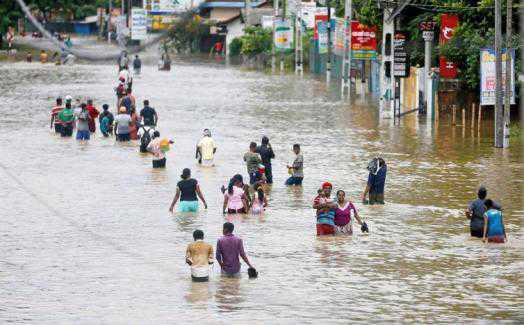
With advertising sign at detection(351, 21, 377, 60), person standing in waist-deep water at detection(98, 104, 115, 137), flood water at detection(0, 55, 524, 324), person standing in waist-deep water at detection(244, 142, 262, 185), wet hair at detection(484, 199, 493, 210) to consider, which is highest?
advertising sign at detection(351, 21, 377, 60)

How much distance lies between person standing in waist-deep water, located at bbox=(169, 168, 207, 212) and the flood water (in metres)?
0.24

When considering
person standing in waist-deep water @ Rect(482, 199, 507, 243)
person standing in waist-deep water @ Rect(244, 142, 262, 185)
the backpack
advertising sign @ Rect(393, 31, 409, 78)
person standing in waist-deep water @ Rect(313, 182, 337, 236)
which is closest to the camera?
person standing in waist-deep water @ Rect(482, 199, 507, 243)

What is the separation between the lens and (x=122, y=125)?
3972 centimetres

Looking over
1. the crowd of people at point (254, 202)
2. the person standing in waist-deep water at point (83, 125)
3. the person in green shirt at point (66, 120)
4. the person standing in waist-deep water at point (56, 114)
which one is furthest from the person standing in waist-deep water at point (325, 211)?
the person standing in waist-deep water at point (56, 114)

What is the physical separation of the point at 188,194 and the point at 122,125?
1433 centimetres

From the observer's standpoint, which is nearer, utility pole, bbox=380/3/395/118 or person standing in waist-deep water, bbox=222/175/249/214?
person standing in waist-deep water, bbox=222/175/249/214

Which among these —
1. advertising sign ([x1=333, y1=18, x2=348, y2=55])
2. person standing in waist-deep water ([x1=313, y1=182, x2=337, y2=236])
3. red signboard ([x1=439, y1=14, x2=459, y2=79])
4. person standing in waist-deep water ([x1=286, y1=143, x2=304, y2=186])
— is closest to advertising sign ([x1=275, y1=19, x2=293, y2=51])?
advertising sign ([x1=333, y1=18, x2=348, y2=55])

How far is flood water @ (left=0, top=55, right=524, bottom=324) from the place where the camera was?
1812cm

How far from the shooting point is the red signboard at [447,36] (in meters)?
48.0

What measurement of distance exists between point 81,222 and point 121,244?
2.62 m

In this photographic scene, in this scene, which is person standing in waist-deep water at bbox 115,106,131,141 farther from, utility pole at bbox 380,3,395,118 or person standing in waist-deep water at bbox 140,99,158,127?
utility pole at bbox 380,3,395,118

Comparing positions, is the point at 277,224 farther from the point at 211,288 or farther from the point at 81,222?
the point at 211,288

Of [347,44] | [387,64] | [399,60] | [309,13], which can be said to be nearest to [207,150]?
[399,60]

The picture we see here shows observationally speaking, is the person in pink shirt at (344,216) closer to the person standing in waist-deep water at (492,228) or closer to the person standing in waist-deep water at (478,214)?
the person standing in waist-deep water at (478,214)
